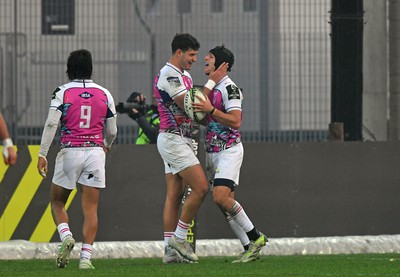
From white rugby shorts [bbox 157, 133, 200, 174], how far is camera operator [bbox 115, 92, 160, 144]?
339 centimetres

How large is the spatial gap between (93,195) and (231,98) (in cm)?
149

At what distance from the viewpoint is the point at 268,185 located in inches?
616

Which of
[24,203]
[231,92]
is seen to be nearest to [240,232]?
[231,92]

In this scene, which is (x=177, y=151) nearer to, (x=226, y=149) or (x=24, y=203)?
(x=226, y=149)

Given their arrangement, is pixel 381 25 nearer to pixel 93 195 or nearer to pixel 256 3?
pixel 256 3

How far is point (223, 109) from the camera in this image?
12.5 m

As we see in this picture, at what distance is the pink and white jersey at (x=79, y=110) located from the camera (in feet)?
39.3

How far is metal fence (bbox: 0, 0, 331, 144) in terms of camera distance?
1585 cm

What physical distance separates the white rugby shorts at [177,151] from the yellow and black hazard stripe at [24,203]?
10.2ft

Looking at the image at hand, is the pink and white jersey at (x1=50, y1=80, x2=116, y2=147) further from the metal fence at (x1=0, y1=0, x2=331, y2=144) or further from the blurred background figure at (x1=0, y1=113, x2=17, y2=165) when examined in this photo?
the metal fence at (x1=0, y1=0, x2=331, y2=144)

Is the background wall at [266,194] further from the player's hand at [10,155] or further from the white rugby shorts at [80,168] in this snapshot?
the player's hand at [10,155]

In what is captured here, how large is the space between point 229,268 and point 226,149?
49.8 inches

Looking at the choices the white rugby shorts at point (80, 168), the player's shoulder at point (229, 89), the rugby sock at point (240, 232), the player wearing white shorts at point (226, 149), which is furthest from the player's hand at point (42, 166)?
the rugby sock at point (240, 232)

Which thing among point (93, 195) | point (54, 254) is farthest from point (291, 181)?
point (93, 195)
